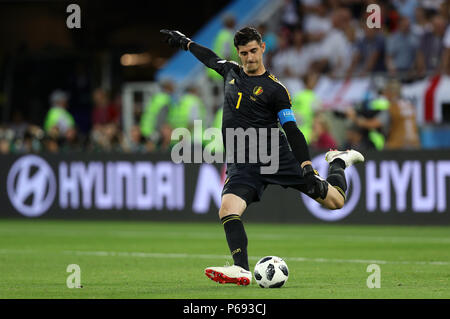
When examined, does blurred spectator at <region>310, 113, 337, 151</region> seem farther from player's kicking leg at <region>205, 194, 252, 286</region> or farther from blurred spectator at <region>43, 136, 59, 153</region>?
player's kicking leg at <region>205, 194, 252, 286</region>

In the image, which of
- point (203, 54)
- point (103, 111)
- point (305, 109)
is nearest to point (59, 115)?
point (103, 111)

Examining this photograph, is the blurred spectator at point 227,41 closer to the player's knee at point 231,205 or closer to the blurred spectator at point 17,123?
the blurred spectator at point 17,123

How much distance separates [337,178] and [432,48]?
10.1m

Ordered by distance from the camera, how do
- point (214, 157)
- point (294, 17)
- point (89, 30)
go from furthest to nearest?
1. point (89, 30)
2. point (294, 17)
3. point (214, 157)

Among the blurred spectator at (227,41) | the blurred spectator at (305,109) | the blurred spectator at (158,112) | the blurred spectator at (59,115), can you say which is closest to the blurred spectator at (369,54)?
the blurred spectator at (305,109)

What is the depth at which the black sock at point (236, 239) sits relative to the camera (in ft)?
29.9

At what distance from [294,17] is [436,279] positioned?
13.8 meters

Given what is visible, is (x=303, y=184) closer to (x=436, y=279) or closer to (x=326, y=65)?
(x=436, y=279)

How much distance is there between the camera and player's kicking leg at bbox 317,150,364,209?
→ 381 inches

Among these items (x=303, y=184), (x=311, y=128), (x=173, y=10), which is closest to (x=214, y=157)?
(x=311, y=128)

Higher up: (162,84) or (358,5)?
(358,5)

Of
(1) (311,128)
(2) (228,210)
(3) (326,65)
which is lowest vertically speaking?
(2) (228,210)

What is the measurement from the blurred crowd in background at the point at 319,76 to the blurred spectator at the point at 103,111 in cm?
2

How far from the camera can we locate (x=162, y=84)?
20641 mm
